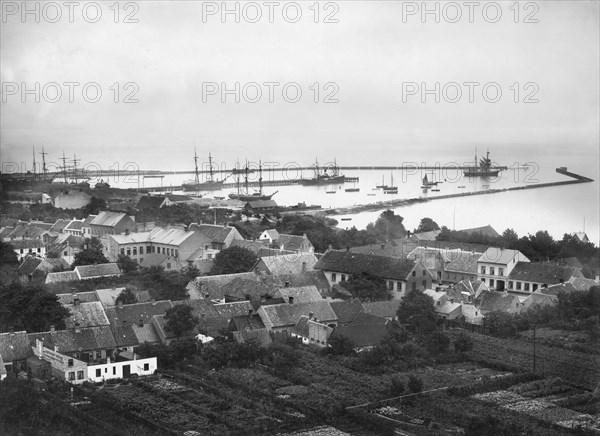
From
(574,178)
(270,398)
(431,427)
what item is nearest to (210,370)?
(270,398)

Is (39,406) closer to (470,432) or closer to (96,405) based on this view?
(96,405)

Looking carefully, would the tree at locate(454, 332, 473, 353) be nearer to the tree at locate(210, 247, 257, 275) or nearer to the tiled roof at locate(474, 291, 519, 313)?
the tiled roof at locate(474, 291, 519, 313)

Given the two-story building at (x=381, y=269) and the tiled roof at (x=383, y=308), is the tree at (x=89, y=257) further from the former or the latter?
the tiled roof at (x=383, y=308)

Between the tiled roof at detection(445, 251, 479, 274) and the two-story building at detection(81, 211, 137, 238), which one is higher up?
the two-story building at detection(81, 211, 137, 238)

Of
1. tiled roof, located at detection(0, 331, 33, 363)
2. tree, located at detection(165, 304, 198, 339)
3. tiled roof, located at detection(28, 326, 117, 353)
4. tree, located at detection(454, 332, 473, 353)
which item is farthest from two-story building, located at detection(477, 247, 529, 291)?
tiled roof, located at detection(0, 331, 33, 363)

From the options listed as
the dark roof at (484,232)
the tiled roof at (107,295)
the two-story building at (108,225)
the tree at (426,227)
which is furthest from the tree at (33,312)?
the tree at (426,227)

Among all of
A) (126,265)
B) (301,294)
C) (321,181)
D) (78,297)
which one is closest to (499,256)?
(301,294)
